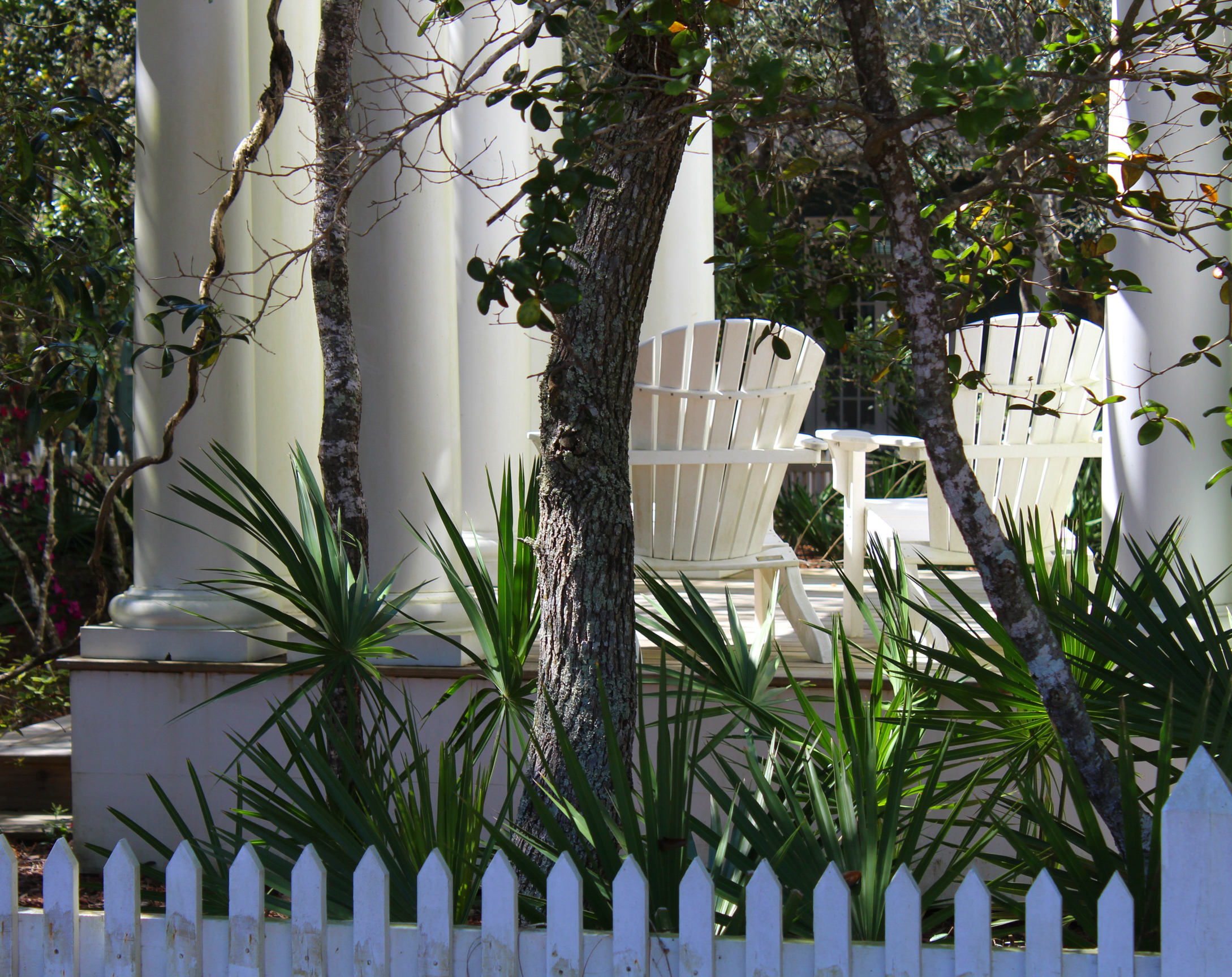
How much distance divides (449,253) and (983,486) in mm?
2141

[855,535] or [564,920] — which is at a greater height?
[855,535]

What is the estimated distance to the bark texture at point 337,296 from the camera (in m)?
2.76

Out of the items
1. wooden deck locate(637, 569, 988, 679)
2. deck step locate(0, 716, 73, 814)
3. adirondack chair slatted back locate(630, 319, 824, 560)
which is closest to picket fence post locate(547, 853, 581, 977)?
wooden deck locate(637, 569, 988, 679)

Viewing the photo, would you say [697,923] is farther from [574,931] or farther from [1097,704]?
[1097,704]

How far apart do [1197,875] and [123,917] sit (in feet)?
5.29

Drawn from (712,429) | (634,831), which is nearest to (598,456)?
(634,831)

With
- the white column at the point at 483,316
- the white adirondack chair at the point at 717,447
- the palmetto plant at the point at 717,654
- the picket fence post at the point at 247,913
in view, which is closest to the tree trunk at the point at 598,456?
the palmetto plant at the point at 717,654

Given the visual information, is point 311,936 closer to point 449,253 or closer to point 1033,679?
point 1033,679

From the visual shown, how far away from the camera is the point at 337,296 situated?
2.87 metres

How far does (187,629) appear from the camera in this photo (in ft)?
13.0

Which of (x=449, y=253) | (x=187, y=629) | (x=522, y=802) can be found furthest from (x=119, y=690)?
(x=522, y=802)

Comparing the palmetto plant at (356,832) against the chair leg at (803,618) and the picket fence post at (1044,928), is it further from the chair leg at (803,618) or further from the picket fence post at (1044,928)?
the chair leg at (803,618)

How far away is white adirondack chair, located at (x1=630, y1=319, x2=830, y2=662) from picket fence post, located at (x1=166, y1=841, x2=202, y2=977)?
2125 millimetres

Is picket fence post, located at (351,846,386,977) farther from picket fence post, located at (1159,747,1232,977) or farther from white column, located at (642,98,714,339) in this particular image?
white column, located at (642,98,714,339)
